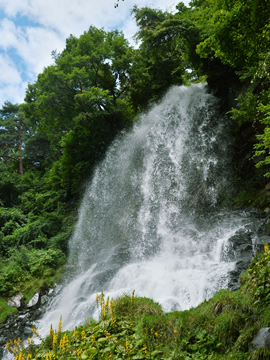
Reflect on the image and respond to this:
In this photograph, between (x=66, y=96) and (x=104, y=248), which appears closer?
(x=104, y=248)

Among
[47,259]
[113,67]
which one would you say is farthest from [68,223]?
[113,67]

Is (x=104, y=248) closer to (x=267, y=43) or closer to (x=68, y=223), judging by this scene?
(x=68, y=223)

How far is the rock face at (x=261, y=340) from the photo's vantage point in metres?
3.17

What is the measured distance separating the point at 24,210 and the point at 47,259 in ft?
21.9

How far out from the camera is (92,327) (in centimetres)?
486

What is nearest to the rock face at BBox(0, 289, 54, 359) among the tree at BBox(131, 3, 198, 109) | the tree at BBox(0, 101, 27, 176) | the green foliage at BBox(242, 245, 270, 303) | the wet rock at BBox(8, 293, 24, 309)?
the wet rock at BBox(8, 293, 24, 309)

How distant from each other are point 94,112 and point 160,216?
763 centimetres

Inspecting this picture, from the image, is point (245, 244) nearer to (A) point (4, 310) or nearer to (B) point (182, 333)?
(B) point (182, 333)

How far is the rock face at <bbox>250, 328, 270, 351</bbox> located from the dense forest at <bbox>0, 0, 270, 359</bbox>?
22.0 ft

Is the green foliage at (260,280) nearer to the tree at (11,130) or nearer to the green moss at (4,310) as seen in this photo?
the green moss at (4,310)

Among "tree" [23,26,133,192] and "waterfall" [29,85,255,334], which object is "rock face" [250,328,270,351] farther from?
"tree" [23,26,133,192]

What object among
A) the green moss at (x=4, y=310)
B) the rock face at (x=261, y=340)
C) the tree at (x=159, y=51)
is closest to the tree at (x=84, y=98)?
the tree at (x=159, y=51)

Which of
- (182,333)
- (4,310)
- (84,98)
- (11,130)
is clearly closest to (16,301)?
(4,310)

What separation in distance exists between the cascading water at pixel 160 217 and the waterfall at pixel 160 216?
0.13ft
